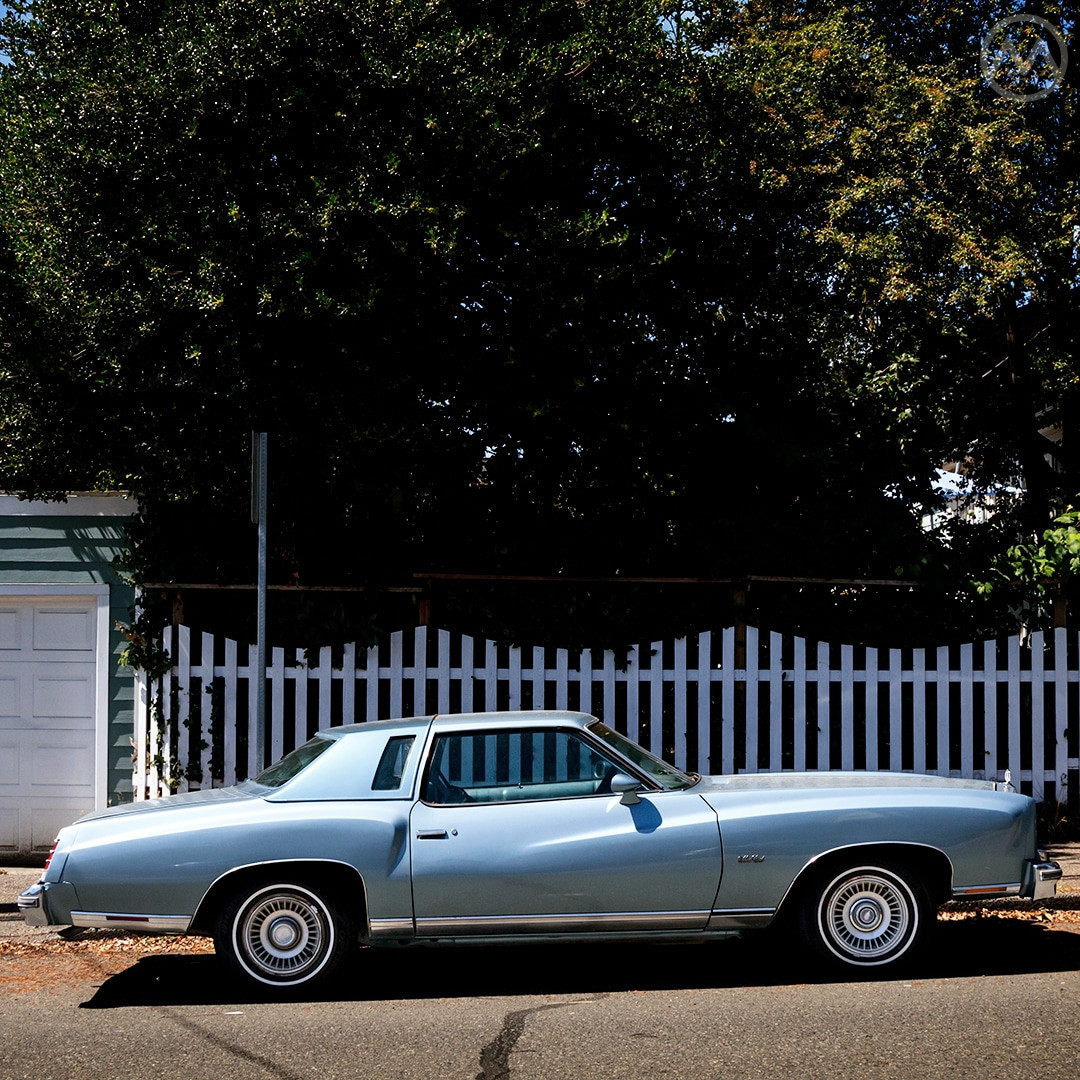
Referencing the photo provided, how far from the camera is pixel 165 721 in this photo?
9648mm

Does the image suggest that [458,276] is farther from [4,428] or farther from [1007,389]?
[1007,389]

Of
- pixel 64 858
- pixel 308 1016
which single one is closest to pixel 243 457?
pixel 64 858

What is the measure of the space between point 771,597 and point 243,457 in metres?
4.43

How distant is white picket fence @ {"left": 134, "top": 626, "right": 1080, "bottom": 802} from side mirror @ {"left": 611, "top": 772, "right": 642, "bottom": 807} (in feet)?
10.8

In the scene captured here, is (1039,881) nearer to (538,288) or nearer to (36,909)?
(36,909)

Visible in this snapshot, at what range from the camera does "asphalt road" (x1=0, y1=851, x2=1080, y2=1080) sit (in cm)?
496

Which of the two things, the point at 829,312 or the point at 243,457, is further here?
the point at 829,312

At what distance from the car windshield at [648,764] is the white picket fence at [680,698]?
2849 mm

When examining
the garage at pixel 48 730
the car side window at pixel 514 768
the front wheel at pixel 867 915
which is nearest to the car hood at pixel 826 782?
the front wheel at pixel 867 915

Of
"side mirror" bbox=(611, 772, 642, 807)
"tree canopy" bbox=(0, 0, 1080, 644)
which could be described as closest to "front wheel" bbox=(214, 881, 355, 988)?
"side mirror" bbox=(611, 772, 642, 807)

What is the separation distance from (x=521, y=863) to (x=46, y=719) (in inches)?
220

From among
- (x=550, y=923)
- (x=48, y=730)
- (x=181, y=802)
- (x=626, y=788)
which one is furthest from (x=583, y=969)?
(x=48, y=730)

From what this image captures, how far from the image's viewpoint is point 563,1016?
5.70m

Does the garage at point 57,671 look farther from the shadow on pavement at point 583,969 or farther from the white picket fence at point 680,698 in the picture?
the shadow on pavement at point 583,969
